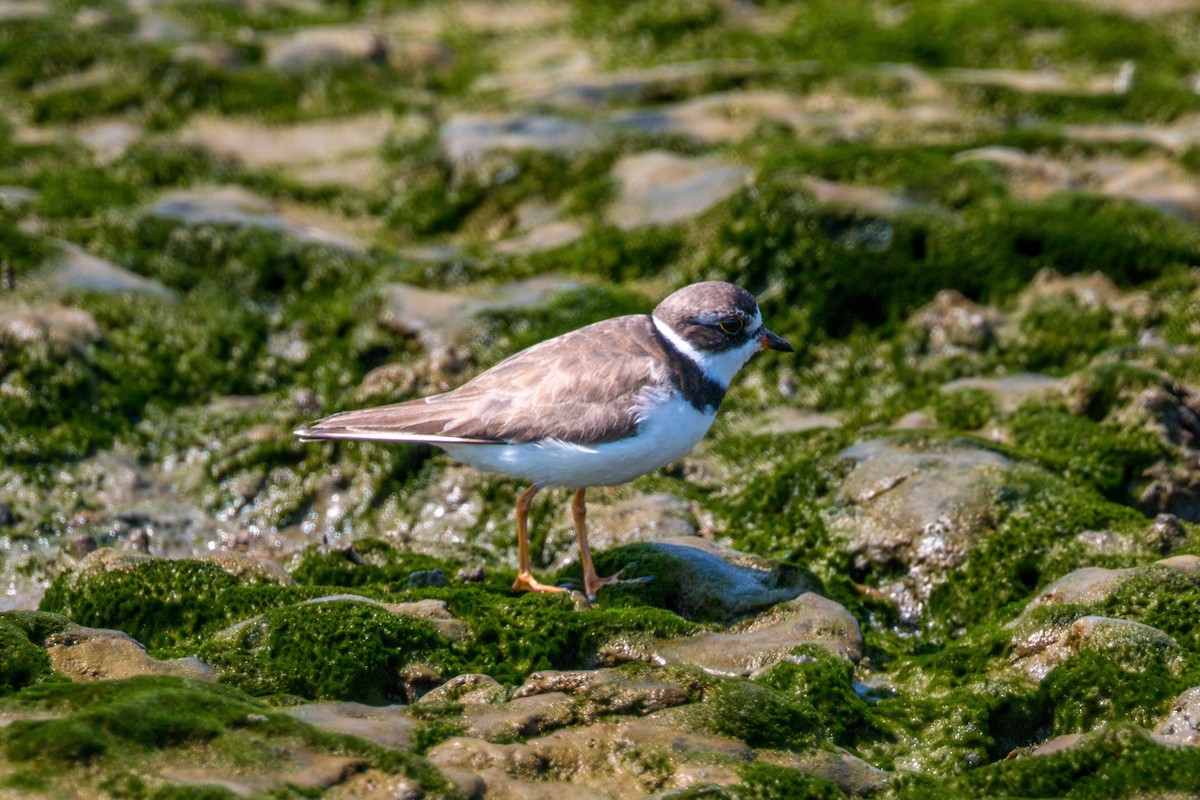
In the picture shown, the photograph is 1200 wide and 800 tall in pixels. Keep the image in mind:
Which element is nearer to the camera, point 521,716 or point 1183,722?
point 521,716

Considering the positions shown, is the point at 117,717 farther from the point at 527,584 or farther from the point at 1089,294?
the point at 1089,294

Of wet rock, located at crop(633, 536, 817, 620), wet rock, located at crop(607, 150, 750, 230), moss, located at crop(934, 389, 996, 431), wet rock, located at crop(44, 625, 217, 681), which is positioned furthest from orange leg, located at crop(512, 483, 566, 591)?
wet rock, located at crop(607, 150, 750, 230)

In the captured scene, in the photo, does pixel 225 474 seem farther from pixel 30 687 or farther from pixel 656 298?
pixel 30 687

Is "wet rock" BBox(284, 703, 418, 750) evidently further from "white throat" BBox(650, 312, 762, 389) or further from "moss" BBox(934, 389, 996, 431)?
"moss" BBox(934, 389, 996, 431)

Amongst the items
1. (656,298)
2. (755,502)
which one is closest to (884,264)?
(656,298)

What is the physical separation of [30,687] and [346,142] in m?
10.3

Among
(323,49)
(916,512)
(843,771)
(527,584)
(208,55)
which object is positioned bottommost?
(916,512)

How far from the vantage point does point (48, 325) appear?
34.1 feet

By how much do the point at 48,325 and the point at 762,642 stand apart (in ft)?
20.5

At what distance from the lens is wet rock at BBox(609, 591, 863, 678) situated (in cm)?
675

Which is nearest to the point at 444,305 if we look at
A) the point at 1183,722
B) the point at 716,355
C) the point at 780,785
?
the point at 716,355

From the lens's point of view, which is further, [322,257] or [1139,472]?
[322,257]

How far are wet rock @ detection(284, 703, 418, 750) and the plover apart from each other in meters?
2.03

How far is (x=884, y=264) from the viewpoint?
37.1ft
